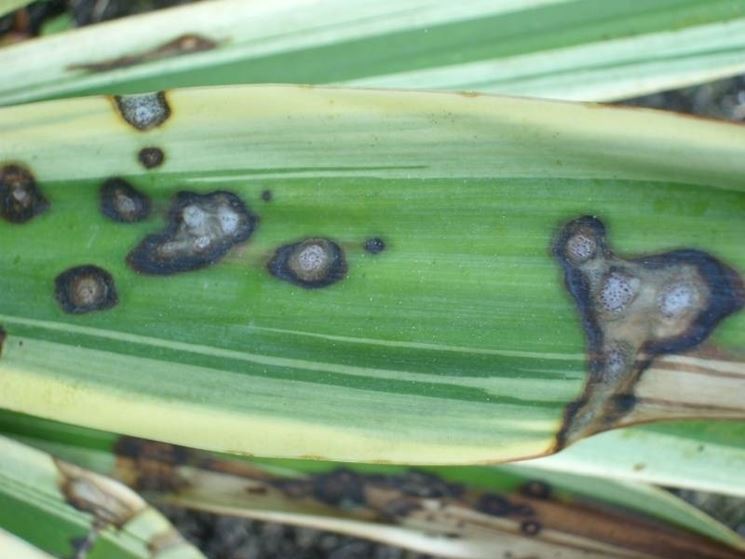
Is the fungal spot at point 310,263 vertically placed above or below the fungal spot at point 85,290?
above

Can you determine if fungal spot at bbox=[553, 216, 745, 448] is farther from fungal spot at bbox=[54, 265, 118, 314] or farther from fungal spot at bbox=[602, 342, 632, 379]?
fungal spot at bbox=[54, 265, 118, 314]

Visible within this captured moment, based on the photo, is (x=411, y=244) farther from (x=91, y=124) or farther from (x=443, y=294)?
(x=91, y=124)

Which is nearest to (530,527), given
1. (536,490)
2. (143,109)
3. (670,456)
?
(536,490)

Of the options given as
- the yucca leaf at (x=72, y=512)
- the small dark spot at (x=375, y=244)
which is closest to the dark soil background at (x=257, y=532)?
the yucca leaf at (x=72, y=512)

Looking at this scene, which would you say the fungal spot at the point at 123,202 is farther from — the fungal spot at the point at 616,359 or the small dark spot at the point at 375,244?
the fungal spot at the point at 616,359

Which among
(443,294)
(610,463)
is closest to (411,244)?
(443,294)

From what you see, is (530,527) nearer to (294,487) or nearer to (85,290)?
(294,487)

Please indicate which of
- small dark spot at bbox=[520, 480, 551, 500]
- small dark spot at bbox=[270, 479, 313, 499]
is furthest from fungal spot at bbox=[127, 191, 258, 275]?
small dark spot at bbox=[520, 480, 551, 500]
